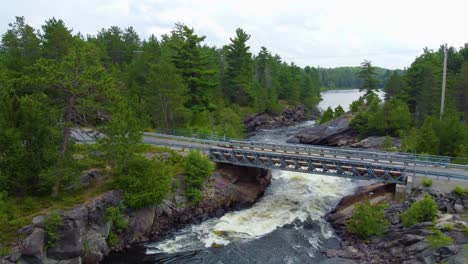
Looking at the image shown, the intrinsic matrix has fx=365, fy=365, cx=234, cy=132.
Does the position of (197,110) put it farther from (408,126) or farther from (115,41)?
(115,41)

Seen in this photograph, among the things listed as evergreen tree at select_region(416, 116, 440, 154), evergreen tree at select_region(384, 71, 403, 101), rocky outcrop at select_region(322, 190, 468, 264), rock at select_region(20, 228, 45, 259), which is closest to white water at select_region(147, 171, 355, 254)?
rocky outcrop at select_region(322, 190, 468, 264)

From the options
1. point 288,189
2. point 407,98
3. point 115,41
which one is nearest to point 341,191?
point 288,189

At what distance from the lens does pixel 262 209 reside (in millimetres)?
32688

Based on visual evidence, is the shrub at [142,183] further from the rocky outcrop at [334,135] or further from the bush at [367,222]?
the rocky outcrop at [334,135]

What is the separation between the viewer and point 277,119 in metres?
88.6

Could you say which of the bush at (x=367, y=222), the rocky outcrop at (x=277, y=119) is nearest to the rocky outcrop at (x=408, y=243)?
the bush at (x=367, y=222)

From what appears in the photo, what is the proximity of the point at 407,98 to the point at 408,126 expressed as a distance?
38.9 ft

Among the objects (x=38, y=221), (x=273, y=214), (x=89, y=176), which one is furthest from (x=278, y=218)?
(x=38, y=221)

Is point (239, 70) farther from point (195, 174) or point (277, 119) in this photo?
point (195, 174)

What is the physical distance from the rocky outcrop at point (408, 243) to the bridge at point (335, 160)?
104 inches

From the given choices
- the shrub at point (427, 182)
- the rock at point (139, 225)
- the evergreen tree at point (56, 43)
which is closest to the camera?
the rock at point (139, 225)

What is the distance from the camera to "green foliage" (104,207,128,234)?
24531 millimetres

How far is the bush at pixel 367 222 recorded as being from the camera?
25.3m

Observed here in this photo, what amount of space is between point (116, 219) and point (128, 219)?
119 cm
